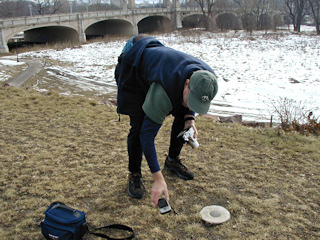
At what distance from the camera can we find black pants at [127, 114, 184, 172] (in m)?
2.58

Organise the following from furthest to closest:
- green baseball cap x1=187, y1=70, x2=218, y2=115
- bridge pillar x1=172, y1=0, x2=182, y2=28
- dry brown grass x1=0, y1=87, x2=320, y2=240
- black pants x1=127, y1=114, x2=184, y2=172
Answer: bridge pillar x1=172, y1=0, x2=182, y2=28
black pants x1=127, y1=114, x2=184, y2=172
dry brown grass x1=0, y1=87, x2=320, y2=240
green baseball cap x1=187, y1=70, x2=218, y2=115

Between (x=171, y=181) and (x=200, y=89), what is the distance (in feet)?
5.22

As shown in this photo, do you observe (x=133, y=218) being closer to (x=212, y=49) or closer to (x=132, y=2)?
(x=212, y=49)

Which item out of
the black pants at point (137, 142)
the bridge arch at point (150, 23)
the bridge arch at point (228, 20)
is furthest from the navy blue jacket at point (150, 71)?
the bridge arch at point (150, 23)

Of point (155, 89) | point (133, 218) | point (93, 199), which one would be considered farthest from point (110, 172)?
point (155, 89)

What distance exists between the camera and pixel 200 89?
1850 mm

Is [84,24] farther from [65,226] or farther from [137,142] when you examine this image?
[65,226]

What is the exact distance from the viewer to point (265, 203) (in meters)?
2.76

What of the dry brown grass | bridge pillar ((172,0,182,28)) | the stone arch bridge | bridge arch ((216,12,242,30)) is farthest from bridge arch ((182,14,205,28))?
the dry brown grass

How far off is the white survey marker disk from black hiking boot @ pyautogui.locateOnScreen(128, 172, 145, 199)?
2.12ft

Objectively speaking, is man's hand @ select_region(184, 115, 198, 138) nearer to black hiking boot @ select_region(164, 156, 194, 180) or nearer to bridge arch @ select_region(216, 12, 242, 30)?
black hiking boot @ select_region(164, 156, 194, 180)

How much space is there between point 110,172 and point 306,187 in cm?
223

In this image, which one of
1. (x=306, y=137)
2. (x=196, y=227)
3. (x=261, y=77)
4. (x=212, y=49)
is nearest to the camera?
(x=196, y=227)

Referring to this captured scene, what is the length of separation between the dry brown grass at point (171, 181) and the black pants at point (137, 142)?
32 cm
